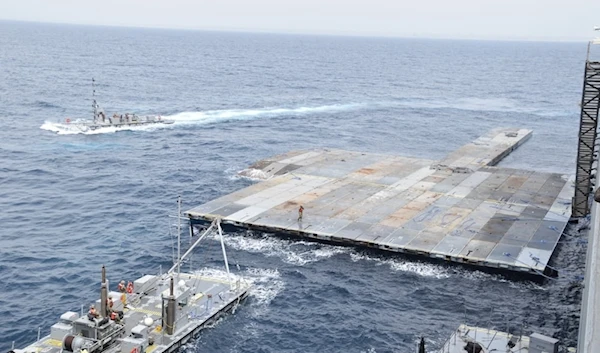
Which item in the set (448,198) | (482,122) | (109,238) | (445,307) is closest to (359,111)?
(482,122)

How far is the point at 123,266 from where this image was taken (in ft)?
243

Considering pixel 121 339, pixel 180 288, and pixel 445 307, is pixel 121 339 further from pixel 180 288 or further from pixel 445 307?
pixel 445 307

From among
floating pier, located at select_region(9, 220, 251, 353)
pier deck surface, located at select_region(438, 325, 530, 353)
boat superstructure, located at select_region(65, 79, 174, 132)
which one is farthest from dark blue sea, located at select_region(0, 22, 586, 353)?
boat superstructure, located at select_region(65, 79, 174, 132)

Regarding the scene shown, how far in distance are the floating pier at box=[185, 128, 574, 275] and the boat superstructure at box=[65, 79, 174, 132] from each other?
49.2m

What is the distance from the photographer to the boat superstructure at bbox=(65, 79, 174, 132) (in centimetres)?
14875

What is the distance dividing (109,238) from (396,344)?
40.1 m

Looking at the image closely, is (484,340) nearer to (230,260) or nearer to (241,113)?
(230,260)

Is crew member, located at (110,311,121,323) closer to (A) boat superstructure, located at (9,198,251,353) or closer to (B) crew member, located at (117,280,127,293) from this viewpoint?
(A) boat superstructure, located at (9,198,251,353)

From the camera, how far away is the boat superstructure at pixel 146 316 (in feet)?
172

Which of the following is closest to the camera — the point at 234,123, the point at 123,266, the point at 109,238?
the point at 123,266

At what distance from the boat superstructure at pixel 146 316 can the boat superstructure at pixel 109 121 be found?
8871 centimetres

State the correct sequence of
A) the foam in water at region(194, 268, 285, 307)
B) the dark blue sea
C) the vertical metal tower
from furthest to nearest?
the vertical metal tower → the foam in water at region(194, 268, 285, 307) → the dark blue sea

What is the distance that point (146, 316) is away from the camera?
5897 cm

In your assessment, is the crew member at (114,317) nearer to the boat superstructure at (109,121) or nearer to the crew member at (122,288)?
the crew member at (122,288)
